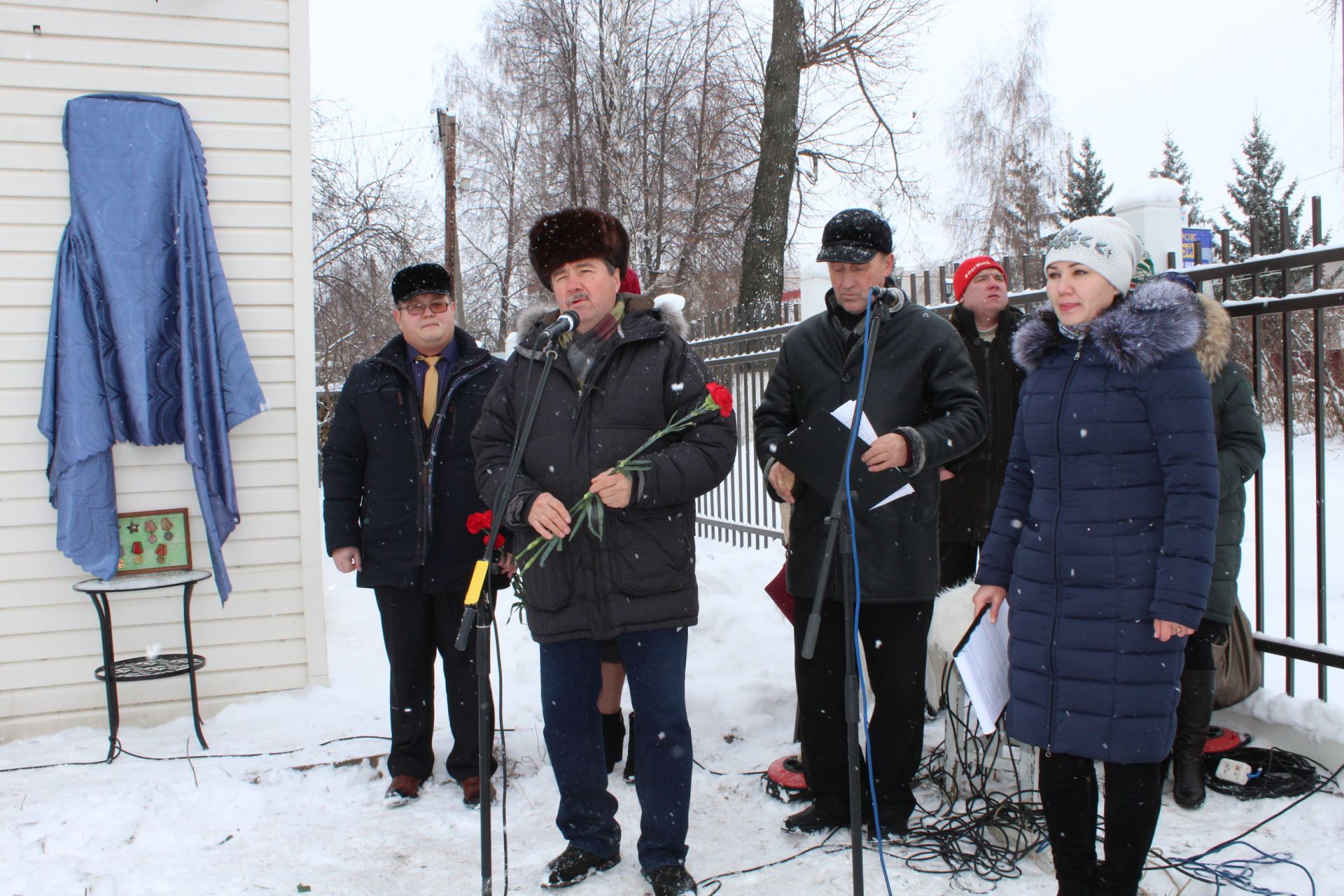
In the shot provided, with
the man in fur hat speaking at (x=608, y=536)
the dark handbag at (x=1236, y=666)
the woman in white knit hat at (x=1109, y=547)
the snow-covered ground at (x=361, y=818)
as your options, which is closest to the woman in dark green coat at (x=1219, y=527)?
the snow-covered ground at (x=361, y=818)

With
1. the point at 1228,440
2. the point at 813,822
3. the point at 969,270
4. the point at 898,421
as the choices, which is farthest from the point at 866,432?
the point at 969,270

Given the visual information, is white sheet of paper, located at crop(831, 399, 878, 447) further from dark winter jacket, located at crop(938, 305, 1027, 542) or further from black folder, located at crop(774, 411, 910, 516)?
dark winter jacket, located at crop(938, 305, 1027, 542)

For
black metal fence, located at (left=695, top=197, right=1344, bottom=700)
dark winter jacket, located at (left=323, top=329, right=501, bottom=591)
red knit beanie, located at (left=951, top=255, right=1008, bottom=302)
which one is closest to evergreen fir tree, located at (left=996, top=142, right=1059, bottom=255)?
black metal fence, located at (left=695, top=197, right=1344, bottom=700)

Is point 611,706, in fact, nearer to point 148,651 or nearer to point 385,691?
point 385,691

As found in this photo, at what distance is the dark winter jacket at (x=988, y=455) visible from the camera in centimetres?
360

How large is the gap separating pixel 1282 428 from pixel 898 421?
11.4 ft

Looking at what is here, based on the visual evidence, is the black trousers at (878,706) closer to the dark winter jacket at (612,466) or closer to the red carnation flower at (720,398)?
the dark winter jacket at (612,466)

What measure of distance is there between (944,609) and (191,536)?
3.26 m

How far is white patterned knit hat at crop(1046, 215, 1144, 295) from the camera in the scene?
2.29 metres

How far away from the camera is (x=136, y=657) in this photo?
4195mm

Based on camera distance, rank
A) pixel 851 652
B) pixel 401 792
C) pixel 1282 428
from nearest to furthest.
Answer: pixel 851 652 → pixel 401 792 → pixel 1282 428

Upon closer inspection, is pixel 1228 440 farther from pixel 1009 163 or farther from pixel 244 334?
pixel 1009 163

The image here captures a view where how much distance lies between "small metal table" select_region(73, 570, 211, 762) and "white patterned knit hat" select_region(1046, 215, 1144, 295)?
352 centimetres

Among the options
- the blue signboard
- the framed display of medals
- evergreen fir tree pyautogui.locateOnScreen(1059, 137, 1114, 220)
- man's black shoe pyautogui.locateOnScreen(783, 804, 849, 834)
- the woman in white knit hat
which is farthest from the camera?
evergreen fir tree pyautogui.locateOnScreen(1059, 137, 1114, 220)
